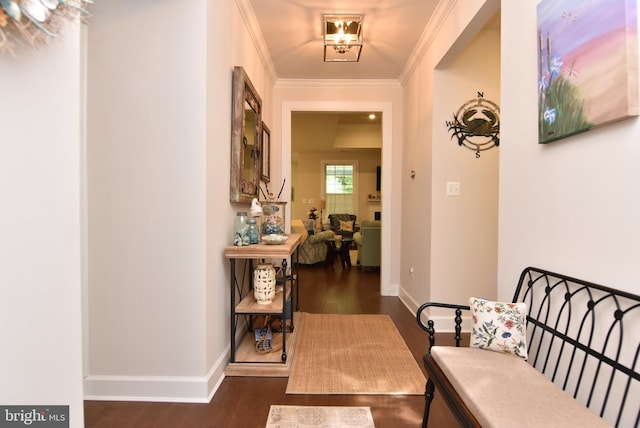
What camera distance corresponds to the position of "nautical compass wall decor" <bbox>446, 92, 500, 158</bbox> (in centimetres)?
297

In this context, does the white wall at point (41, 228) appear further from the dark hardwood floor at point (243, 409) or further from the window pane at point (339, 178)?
the window pane at point (339, 178)

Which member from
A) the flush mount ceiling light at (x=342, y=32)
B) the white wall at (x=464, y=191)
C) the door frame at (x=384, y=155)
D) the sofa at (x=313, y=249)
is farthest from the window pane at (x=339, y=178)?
the white wall at (x=464, y=191)

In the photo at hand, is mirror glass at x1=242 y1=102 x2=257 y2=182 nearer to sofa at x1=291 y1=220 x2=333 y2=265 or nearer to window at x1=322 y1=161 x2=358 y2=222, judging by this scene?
sofa at x1=291 y1=220 x2=333 y2=265

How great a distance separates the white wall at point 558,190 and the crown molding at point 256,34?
1.91 metres

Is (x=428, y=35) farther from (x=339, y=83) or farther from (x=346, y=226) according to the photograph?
(x=346, y=226)

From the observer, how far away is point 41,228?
0.90 meters

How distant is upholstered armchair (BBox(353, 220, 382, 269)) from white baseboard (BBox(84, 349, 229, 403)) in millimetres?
4039

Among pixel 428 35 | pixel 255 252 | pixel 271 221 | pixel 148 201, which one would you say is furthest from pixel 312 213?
pixel 148 201

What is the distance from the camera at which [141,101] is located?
188cm

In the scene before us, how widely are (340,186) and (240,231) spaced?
7.21 meters

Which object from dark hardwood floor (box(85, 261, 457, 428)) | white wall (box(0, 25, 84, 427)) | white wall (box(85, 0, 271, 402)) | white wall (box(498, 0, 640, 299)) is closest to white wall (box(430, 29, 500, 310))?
dark hardwood floor (box(85, 261, 457, 428))

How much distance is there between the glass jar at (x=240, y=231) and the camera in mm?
2254

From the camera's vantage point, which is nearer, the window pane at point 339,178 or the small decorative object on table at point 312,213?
the small decorative object on table at point 312,213

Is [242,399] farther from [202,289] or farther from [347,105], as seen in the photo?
[347,105]
